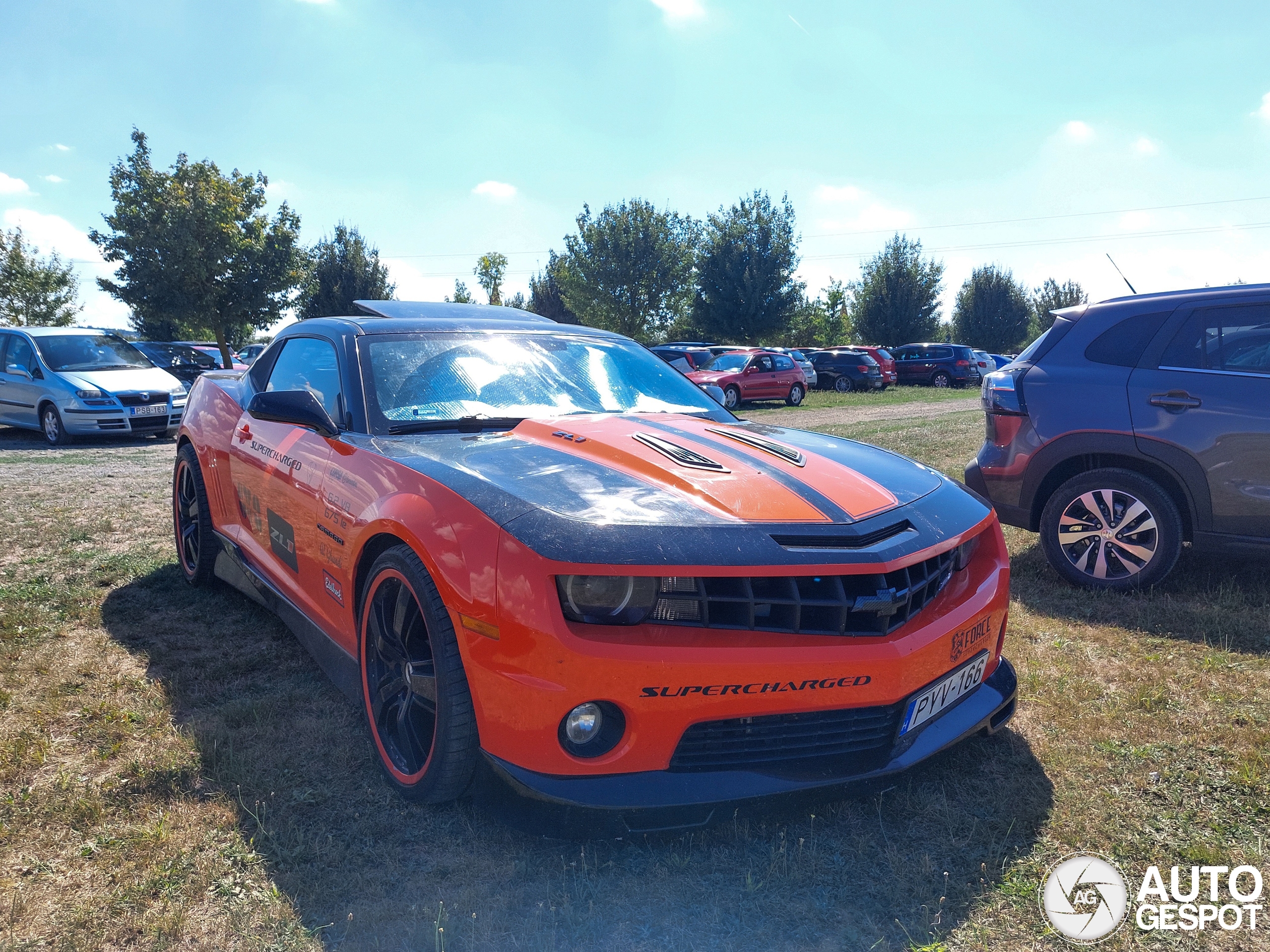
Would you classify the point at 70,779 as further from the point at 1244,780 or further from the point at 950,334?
the point at 950,334

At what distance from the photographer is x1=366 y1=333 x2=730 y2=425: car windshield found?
10.5 feet

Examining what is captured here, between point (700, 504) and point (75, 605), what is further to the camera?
→ point (75, 605)

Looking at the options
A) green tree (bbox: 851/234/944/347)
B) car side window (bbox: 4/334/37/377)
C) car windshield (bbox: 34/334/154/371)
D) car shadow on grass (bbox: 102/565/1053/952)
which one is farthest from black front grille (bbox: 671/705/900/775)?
green tree (bbox: 851/234/944/347)

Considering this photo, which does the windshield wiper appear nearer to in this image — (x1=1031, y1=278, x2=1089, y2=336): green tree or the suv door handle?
the suv door handle

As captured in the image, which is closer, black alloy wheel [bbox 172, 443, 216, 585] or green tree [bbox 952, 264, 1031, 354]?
black alloy wheel [bbox 172, 443, 216, 585]

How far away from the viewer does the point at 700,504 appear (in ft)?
7.60

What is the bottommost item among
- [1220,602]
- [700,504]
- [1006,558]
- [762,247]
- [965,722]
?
[1220,602]

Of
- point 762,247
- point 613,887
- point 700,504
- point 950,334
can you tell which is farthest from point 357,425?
point 950,334

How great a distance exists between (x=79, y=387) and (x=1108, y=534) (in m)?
13.1

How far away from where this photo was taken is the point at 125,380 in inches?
508

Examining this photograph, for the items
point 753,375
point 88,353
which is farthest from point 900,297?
point 88,353

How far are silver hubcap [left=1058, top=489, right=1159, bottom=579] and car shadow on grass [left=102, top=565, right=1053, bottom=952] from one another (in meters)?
1.98

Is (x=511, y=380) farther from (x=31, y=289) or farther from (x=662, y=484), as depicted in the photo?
(x=31, y=289)

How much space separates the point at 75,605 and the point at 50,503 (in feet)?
11.1
